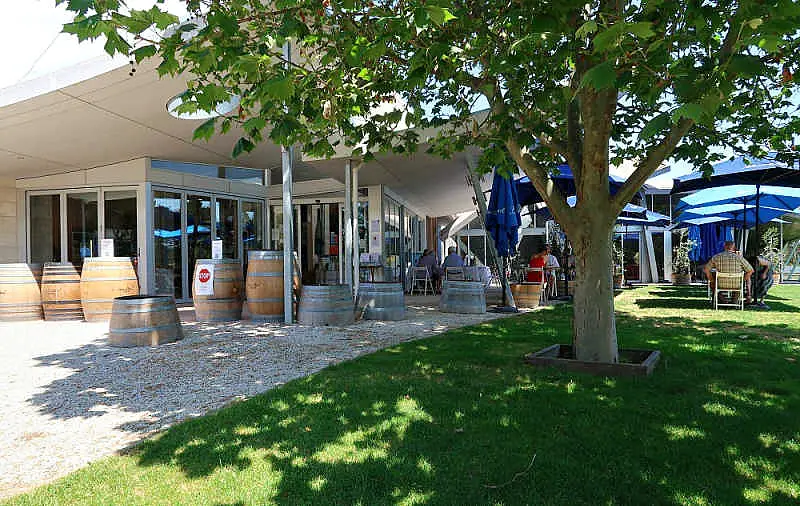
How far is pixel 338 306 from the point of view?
6.43m

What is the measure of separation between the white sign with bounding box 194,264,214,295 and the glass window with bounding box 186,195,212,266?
3.53 metres

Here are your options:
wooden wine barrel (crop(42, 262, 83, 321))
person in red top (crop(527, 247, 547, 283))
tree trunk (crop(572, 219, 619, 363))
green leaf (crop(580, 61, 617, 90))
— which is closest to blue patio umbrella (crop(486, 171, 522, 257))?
person in red top (crop(527, 247, 547, 283))

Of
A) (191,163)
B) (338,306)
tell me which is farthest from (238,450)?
(191,163)

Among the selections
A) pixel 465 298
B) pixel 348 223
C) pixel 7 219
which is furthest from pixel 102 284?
pixel 465 298

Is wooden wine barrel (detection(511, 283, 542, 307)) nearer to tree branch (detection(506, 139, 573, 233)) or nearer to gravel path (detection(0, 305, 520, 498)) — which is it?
gravel path (detection(0, 305, 520, 498))

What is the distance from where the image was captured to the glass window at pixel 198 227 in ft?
33.0

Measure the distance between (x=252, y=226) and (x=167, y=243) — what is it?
240cm

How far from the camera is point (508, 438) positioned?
2.50 meters

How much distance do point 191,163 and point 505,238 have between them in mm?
6298

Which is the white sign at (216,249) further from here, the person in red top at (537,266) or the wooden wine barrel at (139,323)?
the person in red top at (537,266)

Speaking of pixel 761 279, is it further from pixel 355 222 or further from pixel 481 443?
pixel 481 443

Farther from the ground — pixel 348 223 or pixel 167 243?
pixel 348 223

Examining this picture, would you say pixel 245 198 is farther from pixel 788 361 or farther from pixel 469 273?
pixel 788 361

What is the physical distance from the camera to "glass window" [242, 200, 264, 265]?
11.5m
